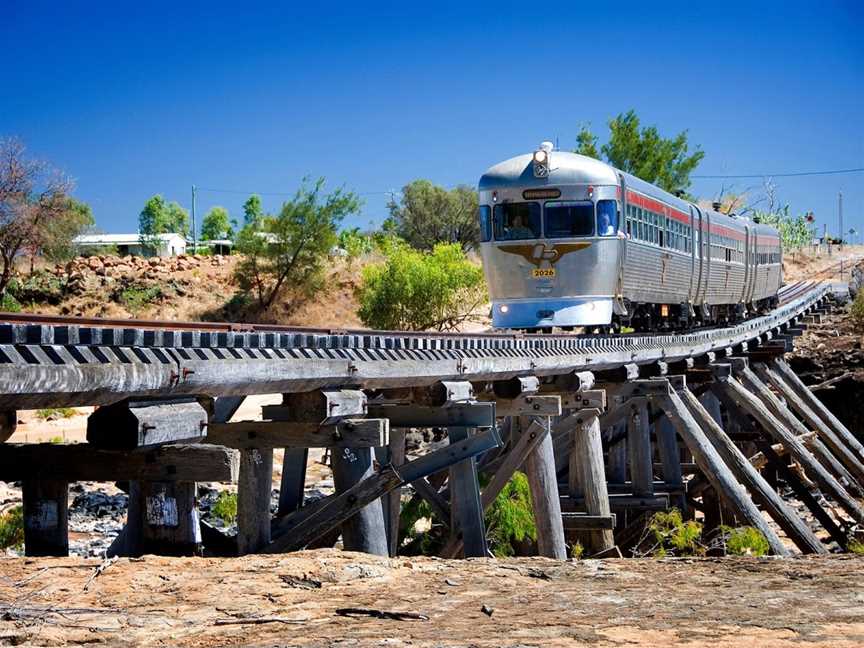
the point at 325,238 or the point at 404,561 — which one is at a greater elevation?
the point at 325,238

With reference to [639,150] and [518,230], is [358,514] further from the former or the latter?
[639,150]

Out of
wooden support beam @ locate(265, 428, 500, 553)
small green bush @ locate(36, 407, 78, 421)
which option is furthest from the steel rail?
small green bush @ locate(36, 407, 78, 421)

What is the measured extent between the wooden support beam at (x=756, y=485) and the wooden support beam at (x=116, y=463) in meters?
9.62

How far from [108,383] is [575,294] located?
1238 cm

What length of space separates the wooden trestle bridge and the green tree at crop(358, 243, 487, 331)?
2445 cm

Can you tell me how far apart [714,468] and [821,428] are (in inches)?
412

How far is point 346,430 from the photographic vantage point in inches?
341

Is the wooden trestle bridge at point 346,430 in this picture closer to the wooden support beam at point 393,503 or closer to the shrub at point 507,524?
the wooden support beam at point 393,503

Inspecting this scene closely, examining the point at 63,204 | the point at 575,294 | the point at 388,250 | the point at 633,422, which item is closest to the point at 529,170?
the point at 575,294

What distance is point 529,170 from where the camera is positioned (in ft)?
59.3

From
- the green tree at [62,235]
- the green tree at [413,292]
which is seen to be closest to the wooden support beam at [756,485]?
the green tree at [413,292]

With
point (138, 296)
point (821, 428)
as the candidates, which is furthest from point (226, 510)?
point (138, 296)

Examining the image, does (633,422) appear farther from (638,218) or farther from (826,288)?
(826,288)

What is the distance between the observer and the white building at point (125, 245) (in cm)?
5669
